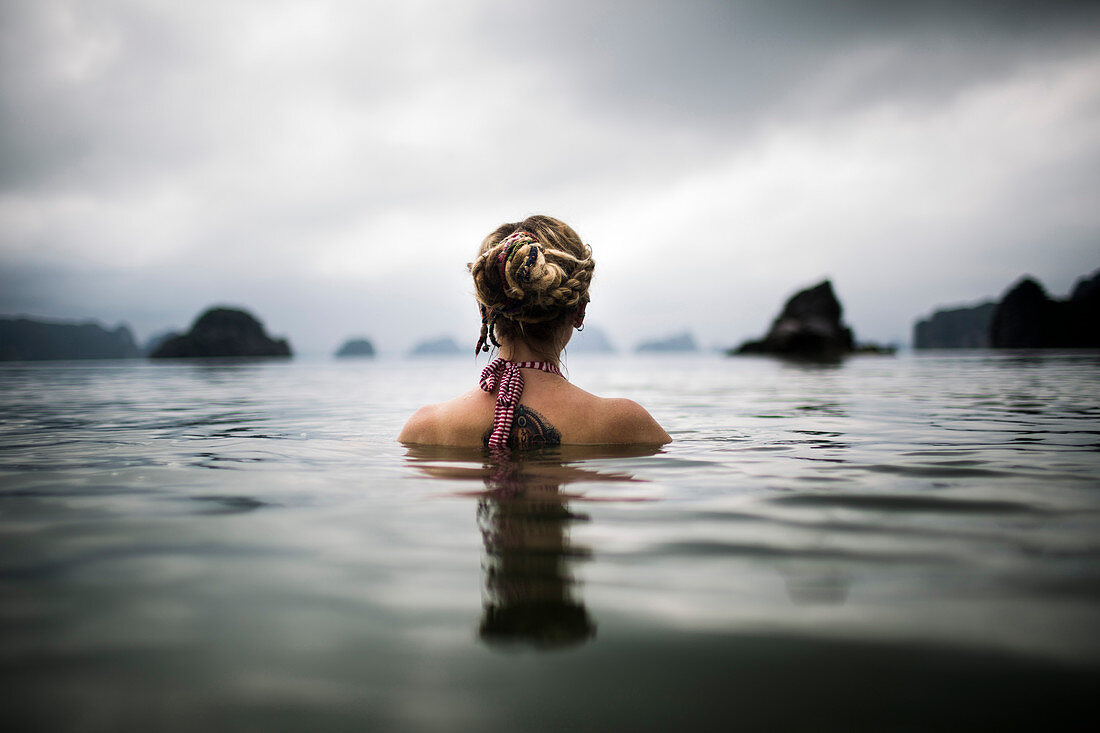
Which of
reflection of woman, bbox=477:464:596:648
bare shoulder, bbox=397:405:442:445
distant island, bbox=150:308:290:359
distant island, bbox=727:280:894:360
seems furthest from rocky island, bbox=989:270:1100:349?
distant island, bbox=150:308:290:359

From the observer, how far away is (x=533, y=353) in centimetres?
411

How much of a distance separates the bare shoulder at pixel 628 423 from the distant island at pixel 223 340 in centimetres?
12896

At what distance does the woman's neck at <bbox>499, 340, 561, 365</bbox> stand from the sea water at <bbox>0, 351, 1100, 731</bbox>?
30.1 inches

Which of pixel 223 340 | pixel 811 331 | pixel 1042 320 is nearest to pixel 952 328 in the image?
pixel 1042 320

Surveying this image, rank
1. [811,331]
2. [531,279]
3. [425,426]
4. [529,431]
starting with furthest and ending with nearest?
[811,331], [425,426], [529,431], [531,279]

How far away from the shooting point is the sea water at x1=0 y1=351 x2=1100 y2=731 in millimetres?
1188

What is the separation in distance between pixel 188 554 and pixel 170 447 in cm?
338

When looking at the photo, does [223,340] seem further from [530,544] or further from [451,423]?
[530,544]

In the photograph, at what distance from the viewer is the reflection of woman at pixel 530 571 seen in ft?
4.83

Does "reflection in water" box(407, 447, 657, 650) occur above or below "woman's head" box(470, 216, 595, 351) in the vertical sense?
below

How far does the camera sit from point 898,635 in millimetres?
1429

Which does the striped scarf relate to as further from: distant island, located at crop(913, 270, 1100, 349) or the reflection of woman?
distant island, located at crop(913, 270, 1100, 349)

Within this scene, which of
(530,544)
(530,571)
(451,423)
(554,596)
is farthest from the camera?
(451,423)

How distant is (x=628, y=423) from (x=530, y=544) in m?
2.28
